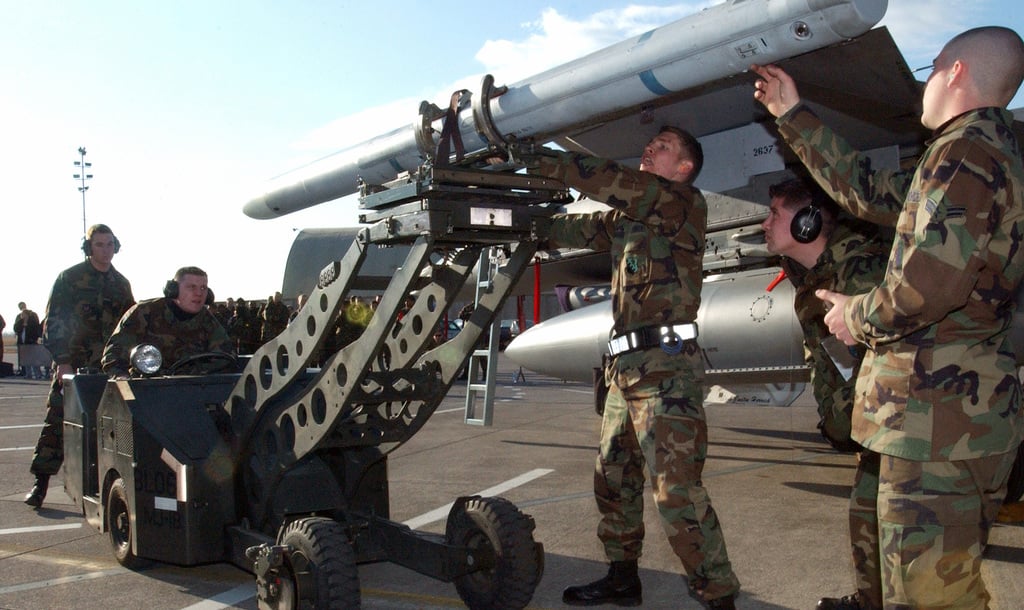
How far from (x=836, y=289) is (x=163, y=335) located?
4.17 metres

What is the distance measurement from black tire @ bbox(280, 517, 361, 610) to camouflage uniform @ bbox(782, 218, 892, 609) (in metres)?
1.99

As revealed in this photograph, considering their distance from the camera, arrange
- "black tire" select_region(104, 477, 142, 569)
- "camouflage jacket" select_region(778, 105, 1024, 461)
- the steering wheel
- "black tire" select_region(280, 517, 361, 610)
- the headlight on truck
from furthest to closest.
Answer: the steering wheel, the headlight on truck, "black tire" select_region(104, 477, 142, 569), "black tire" select_region(280, 517, 361, 610), "camouflage jacket" select_region(778, 105, 1024, 461)

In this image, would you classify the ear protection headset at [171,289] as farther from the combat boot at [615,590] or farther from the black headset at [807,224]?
the black headset at [807,224]

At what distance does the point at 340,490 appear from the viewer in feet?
13.4

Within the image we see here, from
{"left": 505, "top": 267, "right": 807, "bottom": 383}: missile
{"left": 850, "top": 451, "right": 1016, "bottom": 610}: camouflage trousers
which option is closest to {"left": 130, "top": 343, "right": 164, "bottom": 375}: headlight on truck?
{"left": 505, "top": 267, "right": 807, "bottom": 383}: missile

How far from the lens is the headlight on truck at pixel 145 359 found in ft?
15.0

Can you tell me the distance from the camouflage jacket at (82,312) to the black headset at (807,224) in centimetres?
527

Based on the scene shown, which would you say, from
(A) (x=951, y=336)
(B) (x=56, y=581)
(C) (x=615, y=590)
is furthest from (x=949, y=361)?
(B) (x=56, y=581)

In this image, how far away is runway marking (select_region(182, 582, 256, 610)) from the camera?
4.03 meters

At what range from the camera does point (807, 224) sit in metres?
3.59

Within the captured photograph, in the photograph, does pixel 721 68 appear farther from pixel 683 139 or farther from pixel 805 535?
pixel 805 535

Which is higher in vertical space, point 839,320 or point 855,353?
point 839,320

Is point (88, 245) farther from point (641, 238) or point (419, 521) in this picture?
point (641, 238)

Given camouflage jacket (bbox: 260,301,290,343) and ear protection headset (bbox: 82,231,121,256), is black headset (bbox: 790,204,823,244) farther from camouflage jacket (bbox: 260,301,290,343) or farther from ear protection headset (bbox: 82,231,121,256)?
camouflage jacket (bbox: 260,301,290,343)
